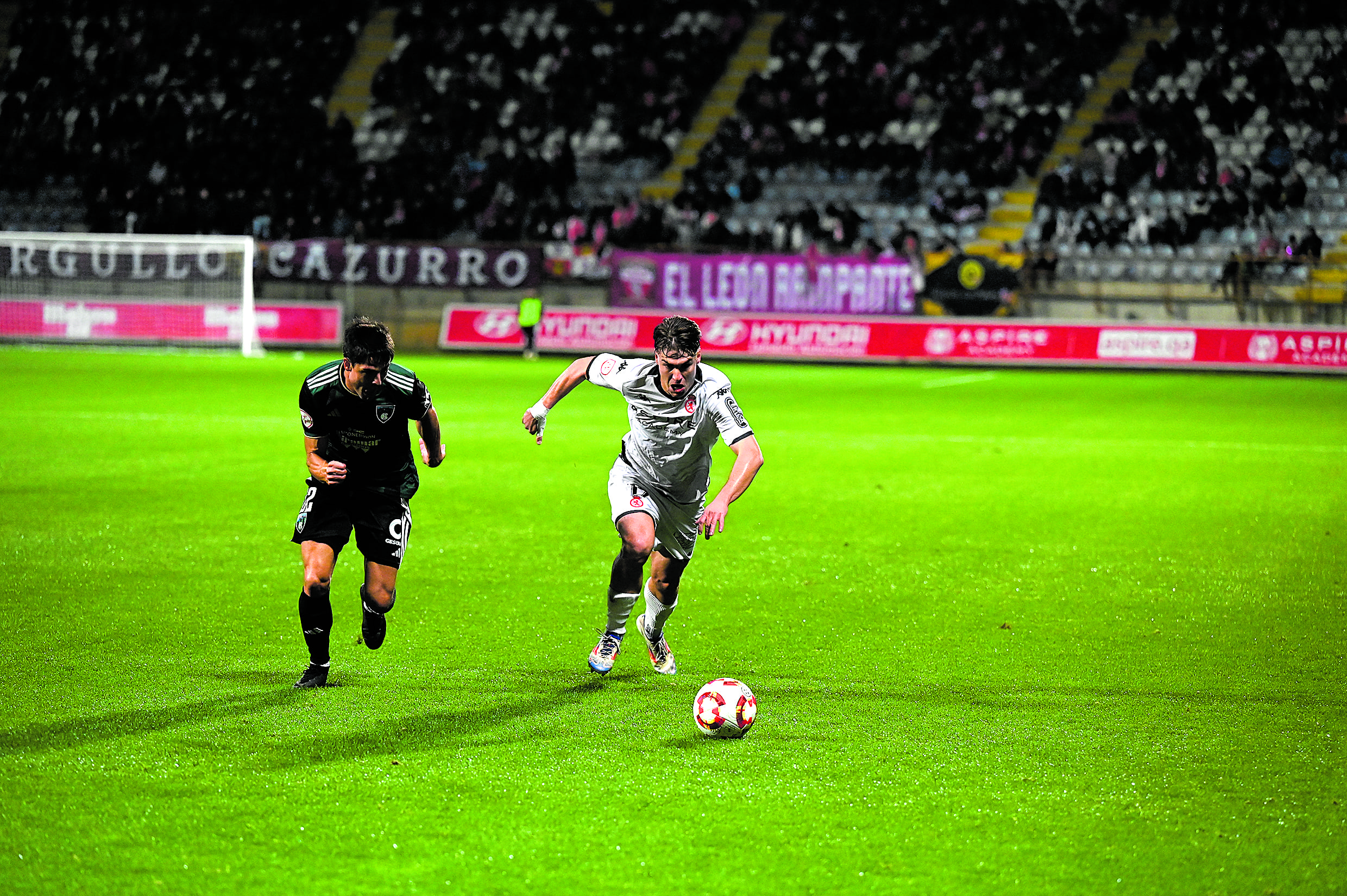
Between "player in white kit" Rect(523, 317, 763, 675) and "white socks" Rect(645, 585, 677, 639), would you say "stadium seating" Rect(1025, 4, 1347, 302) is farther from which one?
"white socks" Rect(645, 585, 677, 639)

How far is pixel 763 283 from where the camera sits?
3288cm

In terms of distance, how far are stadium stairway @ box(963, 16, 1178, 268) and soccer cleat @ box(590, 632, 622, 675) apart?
2738 cm

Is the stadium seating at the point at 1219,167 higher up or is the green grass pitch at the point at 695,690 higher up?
the stadium seating at the point at 1219,167

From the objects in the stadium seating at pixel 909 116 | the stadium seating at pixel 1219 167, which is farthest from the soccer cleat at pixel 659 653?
the stadium seating at pixel 909 116

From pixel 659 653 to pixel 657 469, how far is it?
0.92m

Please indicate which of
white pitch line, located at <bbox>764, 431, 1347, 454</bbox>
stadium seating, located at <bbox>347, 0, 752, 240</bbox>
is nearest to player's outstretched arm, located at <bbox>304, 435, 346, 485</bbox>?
white pitch line, located at <bbox>764, 431, 1347, 454</bbox>

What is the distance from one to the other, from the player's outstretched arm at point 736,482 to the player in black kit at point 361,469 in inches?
50.4

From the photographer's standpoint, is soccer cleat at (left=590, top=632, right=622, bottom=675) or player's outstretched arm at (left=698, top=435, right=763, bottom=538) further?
soccer cleat at (left=590, top=632, right=622, bottom=675)

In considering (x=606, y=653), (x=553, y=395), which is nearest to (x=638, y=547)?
(x=606, y=653)

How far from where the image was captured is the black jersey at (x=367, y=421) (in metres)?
6.48

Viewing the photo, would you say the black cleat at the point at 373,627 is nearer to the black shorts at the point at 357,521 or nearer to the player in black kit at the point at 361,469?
the player in black kit at the point at 361,469

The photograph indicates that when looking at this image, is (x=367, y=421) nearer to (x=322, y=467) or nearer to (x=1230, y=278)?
(x=322, y=467)

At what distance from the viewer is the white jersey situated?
6934mm

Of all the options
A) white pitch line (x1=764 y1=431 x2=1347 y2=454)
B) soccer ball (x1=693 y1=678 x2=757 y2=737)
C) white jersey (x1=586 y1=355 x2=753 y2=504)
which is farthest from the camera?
white pitch line (x1=764 y1=431 x2=1347 y2=454)
